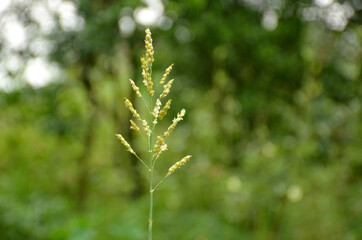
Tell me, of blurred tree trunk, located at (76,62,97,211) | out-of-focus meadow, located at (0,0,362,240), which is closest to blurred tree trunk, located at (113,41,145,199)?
out-of-focus meadow, located at (0,0,362,240)

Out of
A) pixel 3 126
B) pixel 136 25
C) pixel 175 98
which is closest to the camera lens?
pixel 136 25

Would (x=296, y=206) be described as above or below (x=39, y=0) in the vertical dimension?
below

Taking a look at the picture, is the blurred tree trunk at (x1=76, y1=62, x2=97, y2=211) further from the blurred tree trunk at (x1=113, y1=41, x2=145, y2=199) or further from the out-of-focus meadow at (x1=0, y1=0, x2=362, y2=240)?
the blurred tree trunk at (x1=113, y1=41, x2=145, y2=199)

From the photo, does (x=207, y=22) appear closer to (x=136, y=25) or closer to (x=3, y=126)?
(x=136, y=25)

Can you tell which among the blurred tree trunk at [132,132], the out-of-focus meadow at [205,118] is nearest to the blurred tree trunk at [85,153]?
the out-of-focus meadow at [205,118]

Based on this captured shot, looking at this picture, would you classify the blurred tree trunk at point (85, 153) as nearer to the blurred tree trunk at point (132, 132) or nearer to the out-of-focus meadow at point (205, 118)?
the out-of-focus meadow at point (205, 118)

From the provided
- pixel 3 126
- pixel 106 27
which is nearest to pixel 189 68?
pixel 106 27

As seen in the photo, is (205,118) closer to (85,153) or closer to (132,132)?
(132,132)

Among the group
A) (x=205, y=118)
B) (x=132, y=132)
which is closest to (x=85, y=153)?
(x=132, y=132)

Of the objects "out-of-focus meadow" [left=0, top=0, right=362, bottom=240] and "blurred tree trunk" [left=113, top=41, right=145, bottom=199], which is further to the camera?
"blurred tree trunk" [left=113, top=41, right=145, bottom=199]
